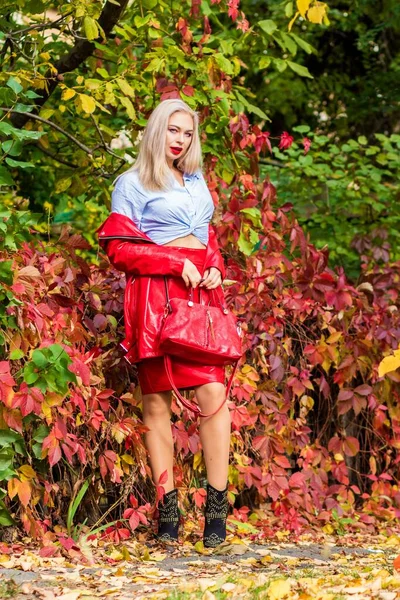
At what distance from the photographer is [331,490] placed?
4.97 meters

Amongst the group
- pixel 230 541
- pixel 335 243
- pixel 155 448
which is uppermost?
pixel 335 243

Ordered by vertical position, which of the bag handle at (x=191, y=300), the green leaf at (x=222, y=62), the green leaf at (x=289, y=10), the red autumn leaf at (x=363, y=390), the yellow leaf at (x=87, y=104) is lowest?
the red autumn leaf at (x=363, y=390)

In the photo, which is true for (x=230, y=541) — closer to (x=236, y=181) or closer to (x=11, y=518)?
(x=11, y=518)

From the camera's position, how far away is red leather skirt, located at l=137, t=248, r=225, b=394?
12.9 ft

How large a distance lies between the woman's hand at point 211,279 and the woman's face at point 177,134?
519mm

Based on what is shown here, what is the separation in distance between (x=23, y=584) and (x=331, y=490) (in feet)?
7.59

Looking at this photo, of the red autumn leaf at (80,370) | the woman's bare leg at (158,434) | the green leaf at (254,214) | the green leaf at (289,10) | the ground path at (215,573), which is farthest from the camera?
the green leaf at (254,214)

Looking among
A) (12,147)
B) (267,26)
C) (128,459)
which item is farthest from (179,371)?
(267,26)

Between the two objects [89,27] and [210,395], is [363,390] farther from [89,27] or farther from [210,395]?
[89,27]

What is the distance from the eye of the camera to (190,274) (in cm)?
388

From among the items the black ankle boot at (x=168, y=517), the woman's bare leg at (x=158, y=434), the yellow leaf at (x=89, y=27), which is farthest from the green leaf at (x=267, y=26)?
the black ankle boot at (x=168, y=517)

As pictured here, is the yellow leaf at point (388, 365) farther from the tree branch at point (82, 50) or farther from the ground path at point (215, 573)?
the tree branch at point (82, 50)

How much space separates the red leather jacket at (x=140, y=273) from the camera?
12.8ft

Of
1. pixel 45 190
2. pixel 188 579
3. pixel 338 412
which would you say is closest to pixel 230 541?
pixel 188 579
